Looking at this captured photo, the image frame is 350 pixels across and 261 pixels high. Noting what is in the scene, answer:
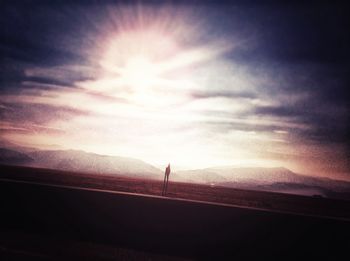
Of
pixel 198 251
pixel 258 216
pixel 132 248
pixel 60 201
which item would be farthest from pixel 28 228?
pixel 258 216

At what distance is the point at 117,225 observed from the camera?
14.9ft

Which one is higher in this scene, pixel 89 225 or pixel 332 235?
pixel 332 235

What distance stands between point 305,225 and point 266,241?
70 cm

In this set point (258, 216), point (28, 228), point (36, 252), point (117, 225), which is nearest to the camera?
point (36, 252)

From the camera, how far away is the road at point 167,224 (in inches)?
154

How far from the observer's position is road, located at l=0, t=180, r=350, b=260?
3.90 meters

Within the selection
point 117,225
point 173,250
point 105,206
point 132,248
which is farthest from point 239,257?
point 105,206

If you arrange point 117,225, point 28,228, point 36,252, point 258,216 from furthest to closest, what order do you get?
point 28,228 < point 117,225 < point 258,216 < point 36,252

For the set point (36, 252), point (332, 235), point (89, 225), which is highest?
point (332, 235)

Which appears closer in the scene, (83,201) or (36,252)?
(36,252)

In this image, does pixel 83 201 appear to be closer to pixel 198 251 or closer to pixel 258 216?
pixel 198 251

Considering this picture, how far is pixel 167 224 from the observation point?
14.5ft

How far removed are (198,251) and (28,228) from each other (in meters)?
3.55

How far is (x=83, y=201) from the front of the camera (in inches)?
187
